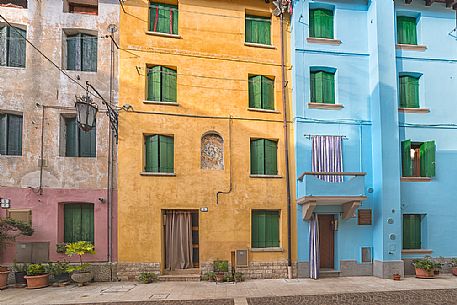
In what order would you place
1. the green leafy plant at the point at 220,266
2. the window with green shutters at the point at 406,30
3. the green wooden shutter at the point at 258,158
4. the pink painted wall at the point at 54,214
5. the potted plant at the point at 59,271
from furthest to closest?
the window with green shutters at the point at 406,30
the green wooden shutter at the point at 258,158
the green leafy plant at the point at 220,266
the pink painted wall at the point at 54,214
the potted plant at the point at 59,271

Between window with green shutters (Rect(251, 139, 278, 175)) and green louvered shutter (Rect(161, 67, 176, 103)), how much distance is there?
367 centimetres

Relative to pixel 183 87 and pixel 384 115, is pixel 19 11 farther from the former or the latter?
pixel 384 115

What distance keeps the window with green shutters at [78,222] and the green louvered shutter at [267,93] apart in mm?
7784

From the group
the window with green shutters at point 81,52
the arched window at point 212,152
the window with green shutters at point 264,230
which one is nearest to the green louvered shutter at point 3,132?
the window with green shutters at point 81,52

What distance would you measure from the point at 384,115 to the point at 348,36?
3.68 meters

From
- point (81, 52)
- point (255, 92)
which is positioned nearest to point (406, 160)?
point (255, 92)

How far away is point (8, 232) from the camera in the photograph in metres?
11.8

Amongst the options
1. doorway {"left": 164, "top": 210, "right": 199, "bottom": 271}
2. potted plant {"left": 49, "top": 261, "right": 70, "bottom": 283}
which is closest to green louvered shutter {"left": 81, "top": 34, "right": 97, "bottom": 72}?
doorway {"left": 164, "top": 210, "right": 199, "bottom": 271}

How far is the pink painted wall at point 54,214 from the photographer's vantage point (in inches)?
475

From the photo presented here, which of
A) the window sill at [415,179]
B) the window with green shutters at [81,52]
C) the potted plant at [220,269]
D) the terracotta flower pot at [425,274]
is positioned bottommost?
the terracotta flower pot at [425,274]

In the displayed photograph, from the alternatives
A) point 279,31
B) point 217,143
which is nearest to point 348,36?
point 279,31

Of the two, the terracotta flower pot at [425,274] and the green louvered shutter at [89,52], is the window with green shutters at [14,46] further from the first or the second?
the terracotta flower pot at [425,274]

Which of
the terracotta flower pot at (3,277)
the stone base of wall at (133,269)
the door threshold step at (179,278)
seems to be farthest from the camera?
the door threshold step at (179,278)

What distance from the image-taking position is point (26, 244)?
11953 millimetres
